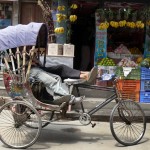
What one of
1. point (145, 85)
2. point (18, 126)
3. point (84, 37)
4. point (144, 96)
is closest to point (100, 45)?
point (84, 37)

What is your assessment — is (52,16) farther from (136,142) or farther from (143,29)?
(136,142)

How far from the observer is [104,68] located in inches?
422

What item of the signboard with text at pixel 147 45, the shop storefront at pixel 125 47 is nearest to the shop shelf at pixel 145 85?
the shop storefront at pixel 125 47

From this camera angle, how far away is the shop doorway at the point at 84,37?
474 inches

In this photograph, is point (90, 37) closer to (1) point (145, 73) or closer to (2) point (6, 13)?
(1) point (145, 73)

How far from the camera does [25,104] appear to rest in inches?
251

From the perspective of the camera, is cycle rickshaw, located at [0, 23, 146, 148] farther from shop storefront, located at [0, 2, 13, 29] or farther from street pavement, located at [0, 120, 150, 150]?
shop storefront, located at [0, 2, 13, 29]

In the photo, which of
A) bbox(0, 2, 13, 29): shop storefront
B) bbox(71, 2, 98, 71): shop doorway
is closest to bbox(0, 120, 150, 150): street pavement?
bbox(71, 2, 98, 71): shop doorway

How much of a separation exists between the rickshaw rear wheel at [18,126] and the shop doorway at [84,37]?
5.40 meters

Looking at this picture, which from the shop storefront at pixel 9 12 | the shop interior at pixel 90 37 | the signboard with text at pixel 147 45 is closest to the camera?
the signboard with text at pixel 147 45

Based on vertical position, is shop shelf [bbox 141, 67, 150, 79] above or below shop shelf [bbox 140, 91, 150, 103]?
above

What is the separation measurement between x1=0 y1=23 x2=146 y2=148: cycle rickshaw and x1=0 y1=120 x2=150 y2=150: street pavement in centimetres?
16

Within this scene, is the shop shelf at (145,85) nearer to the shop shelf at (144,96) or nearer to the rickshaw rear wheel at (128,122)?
the shop shelf at (144,96)

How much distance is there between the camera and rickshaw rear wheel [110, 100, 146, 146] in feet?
22.3
